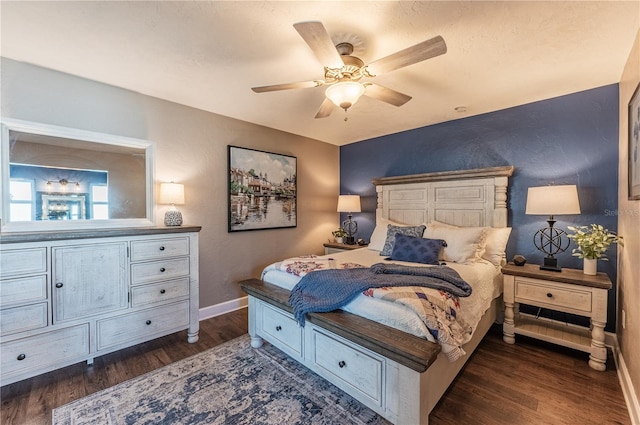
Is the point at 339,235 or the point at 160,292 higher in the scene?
the point at 339,235

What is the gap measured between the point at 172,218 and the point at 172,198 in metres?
0.21

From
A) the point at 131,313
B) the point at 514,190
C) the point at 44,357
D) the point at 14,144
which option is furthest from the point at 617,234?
the point at 14,144

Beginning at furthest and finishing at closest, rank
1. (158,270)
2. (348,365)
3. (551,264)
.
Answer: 1. (551,264)
2. (158,270)
3. (348,365)

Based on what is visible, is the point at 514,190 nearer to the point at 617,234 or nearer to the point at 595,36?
the point at 617,234

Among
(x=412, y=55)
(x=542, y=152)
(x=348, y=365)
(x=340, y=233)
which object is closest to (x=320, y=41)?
(x=412, y=55)

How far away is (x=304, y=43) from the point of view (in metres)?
1.88

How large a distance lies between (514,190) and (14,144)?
4.79m

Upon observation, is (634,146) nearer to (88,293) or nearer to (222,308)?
(222,308)

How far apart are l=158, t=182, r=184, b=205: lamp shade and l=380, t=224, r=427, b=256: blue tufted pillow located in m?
2.33

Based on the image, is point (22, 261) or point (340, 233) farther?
point (340, 233)

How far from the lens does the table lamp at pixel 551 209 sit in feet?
8.02

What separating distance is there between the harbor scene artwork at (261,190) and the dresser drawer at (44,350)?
172 cm

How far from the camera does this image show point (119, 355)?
8.02 feet

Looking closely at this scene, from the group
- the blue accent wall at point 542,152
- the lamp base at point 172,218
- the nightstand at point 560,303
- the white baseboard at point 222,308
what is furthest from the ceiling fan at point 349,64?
the white baseboard at point 222,308
